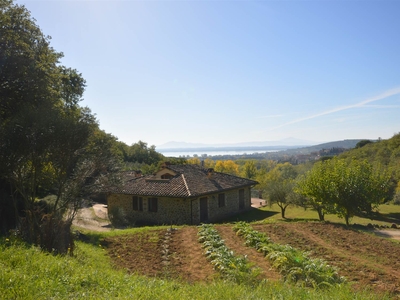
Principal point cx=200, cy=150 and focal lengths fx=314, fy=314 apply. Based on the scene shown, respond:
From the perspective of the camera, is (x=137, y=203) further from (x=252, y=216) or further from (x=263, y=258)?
(x=263, y=258)

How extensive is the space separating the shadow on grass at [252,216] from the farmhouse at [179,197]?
72 cm

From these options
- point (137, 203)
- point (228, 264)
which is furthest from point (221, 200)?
point (228, 264)

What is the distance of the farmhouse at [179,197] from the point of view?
23.3m

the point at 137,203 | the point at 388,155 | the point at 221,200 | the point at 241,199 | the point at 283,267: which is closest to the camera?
the point at 283,267

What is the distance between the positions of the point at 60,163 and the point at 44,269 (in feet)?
19.7

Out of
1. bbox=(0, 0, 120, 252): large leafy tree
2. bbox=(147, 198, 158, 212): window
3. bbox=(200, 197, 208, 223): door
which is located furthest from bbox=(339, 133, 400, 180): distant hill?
bbox=(0, 0, 120, 252): large leafy tree

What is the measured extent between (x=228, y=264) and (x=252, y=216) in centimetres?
1868

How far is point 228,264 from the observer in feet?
30.1

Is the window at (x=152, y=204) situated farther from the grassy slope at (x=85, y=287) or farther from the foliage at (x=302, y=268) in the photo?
the grassy slope at (x=85, y=287)

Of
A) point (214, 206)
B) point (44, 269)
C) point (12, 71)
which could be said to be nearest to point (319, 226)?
point (214, 206)

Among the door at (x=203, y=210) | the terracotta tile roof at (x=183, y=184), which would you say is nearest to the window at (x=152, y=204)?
the terracotta tile roof at (x=183, y=184)

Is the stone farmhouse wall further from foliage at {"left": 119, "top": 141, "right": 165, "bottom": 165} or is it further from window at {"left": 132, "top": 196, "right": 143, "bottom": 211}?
foliage at {"left": 119, "top": 141, "right": 165, "bottom": 165}

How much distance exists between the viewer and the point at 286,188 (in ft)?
89.7

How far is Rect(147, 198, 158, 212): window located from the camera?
80.2ft
